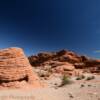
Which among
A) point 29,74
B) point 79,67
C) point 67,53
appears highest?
point 67,53

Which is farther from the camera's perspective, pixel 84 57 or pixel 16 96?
pixel 84 57

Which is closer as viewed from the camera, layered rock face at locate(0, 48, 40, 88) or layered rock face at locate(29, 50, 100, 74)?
layered rock face at locate(0, 48, 40, 88)

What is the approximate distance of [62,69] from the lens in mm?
44531

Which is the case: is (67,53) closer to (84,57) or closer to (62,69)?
(84,57)

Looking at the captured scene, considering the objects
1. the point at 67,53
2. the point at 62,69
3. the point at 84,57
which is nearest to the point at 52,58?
the point at 67,53

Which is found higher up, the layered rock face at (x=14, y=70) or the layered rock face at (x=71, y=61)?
the layered rock face at (x=71, y=61)

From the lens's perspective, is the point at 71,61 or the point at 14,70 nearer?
the point at 14,70

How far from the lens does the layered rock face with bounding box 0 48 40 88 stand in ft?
53.4

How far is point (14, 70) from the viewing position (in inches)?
670

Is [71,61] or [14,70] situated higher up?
[71,61]

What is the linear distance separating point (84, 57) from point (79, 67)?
5287mm

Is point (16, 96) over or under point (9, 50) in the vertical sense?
under

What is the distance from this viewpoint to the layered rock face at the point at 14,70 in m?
16.3

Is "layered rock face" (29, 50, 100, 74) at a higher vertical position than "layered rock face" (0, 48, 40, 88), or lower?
higher
